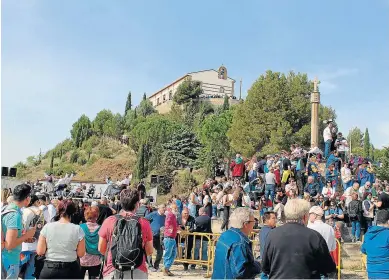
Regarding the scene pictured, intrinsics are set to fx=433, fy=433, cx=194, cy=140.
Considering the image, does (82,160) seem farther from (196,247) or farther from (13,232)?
(13,232)

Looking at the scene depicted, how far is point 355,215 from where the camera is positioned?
1313 cm

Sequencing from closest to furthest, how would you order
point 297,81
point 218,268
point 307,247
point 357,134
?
point 307,247 < point 218,268 < point 297,81 < point 357,134

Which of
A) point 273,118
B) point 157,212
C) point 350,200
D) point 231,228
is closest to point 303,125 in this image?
point 273,118

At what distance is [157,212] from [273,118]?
3194 centimetres

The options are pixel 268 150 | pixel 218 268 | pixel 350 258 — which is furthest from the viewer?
pixel 268 150

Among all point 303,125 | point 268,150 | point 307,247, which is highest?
Answer: point 303,125

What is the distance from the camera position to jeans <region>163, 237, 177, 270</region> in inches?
416

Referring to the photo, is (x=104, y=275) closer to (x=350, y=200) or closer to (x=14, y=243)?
(x=14, y=243)

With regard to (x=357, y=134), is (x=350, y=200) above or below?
below

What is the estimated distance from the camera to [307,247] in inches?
155

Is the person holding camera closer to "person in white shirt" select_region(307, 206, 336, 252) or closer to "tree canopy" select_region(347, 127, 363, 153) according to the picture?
"person in white shirt" select_region(307, 206, 336, 252)

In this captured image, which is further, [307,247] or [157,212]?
[157,212]

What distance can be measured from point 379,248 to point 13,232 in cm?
459

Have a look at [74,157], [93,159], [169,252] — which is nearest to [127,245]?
[169,252]
